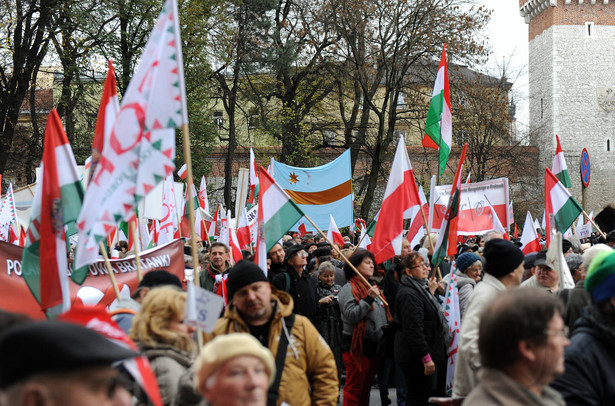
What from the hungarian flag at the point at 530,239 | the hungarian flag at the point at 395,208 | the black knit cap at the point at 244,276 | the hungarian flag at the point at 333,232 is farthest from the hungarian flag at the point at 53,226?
the hungarian flag at the point at 530,239

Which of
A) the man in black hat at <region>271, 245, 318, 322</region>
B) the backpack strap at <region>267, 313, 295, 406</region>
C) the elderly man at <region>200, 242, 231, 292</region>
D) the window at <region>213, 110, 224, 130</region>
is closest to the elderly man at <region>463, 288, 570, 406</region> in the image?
the backpack strap at <region>267, 313, 295, 406</region>

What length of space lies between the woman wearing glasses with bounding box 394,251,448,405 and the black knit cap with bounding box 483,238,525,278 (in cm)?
198

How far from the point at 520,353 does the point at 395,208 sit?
5717mm

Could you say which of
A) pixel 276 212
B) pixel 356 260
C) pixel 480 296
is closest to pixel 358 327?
pixel 356 260

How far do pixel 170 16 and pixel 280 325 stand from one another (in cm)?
174

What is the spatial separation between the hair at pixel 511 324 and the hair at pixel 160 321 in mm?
1489

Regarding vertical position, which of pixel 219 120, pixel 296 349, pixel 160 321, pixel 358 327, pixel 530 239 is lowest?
pixel 358 327

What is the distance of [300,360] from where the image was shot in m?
4.36

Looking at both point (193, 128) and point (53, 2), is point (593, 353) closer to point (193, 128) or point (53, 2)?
point (53, 2)

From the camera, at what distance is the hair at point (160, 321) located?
373 cm

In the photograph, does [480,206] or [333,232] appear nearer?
[333,232]

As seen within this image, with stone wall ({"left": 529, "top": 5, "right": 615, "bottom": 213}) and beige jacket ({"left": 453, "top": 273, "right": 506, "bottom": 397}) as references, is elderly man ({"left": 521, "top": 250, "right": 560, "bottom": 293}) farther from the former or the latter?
stone wall ({"left": 529, "top": 5, "right": 615, "bottom": 213})

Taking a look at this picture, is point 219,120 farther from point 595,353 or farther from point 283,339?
point 595,353

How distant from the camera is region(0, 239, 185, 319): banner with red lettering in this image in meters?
6.55
